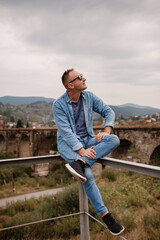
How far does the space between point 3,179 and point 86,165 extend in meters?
22.7

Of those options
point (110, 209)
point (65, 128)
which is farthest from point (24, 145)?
point (65, 128)

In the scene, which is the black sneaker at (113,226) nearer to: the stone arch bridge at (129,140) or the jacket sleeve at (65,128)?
the jacket sleeve at (65,128)

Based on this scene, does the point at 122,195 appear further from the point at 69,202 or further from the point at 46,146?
the point at 46,146

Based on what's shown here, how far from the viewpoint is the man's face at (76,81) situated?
177 centimetres

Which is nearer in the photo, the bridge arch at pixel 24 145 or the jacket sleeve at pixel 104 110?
the jacket sleeve at pixel 104 110

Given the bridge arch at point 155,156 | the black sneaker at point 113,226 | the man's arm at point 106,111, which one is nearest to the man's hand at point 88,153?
the man's arm at point 106,111

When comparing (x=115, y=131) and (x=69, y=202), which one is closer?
(x=69, y=202)

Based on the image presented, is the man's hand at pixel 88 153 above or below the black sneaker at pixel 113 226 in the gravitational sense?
above

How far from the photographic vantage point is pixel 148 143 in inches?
480

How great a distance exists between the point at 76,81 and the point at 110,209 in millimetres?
4982

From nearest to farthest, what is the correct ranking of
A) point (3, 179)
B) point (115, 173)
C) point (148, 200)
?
point (148, 200)
point (115, 173)
point (3, 179)

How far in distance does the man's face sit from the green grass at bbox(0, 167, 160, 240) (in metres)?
2.22

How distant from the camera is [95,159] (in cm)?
162

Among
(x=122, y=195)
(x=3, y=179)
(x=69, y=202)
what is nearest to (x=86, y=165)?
(x=69, y=202)
